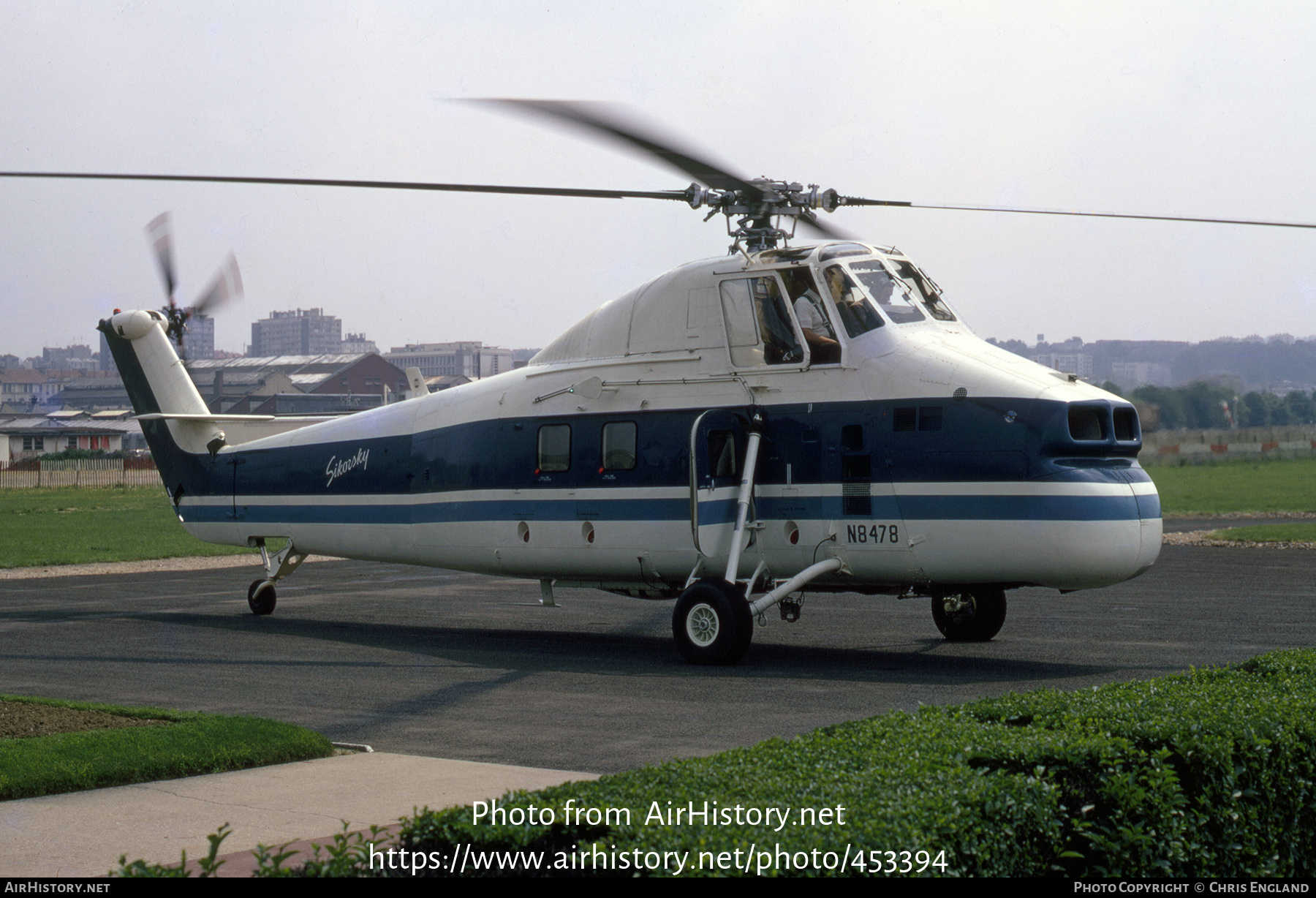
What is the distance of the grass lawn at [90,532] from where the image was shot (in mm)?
30781

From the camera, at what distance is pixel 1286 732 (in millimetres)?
5859

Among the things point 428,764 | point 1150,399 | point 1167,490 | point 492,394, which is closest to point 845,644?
point 492,394

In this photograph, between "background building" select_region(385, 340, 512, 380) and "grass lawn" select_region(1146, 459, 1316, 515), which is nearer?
"grass lawn" select_region(1146, 459, 1316, 515)

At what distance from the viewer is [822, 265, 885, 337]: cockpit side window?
543 inches

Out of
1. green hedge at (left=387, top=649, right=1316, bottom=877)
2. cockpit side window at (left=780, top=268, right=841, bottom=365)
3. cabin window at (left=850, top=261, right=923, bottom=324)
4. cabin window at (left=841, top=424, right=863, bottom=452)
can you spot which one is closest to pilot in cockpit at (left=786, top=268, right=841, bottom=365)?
cockpit side window at (left=780, top=268, right=841, bottom=365)

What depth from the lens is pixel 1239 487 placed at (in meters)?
56.5

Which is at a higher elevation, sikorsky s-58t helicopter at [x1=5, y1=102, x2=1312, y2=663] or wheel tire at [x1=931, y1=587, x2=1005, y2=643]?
sikorsky s-58t helicopter at [x1=5, y1=102, x2=1312, y2=663]

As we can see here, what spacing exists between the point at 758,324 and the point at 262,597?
951cm

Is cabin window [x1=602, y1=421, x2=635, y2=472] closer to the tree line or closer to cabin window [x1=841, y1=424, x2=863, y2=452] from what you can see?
cabin window [x1=841, y1=424, x2=863, y2=452]

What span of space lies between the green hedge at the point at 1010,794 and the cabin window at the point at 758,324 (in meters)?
7.88

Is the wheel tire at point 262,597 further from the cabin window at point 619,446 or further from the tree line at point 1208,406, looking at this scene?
the tree line at point 1208,406

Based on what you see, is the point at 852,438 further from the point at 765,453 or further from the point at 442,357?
the point at 442,357

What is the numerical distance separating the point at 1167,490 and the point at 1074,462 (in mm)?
46320

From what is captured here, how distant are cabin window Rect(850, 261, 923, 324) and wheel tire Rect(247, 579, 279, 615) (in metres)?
10.5
